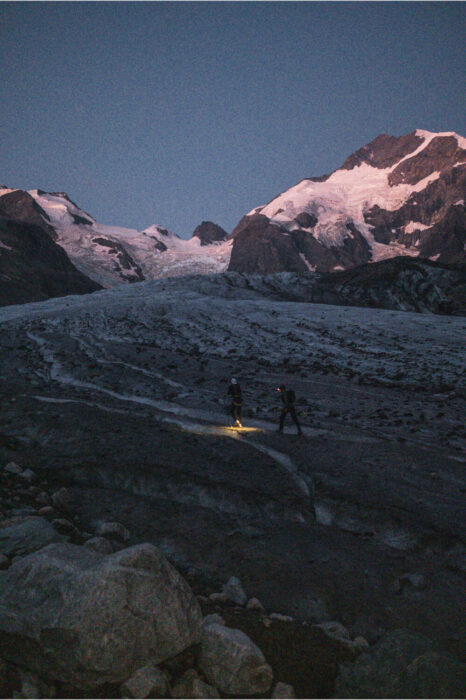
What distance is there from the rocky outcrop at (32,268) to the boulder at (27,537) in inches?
4129

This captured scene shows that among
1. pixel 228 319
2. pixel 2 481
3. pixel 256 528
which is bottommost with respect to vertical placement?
pixel 256 528

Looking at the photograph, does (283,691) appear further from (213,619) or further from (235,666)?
(213,619)

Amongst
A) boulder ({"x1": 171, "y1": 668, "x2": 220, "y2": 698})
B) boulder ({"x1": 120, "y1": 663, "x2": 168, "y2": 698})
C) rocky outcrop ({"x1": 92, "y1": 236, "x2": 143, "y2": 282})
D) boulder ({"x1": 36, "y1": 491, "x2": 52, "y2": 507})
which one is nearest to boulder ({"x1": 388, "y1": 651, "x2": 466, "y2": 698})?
boulder ({"x1": 171, "y1": 668, "x2": 220, "y2": 698})

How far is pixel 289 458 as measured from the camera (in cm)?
1205

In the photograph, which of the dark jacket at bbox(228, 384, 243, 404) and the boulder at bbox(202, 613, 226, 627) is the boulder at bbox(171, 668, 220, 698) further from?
the dark jacket at bbox(228, 384, 243, 404)

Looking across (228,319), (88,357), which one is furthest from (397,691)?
(228,319)

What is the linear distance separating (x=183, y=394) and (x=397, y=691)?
1534 cm

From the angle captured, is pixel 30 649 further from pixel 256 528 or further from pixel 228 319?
pixel 228 319

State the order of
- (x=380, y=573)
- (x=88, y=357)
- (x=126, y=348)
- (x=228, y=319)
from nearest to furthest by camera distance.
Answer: (x=380, y=573)
(x=88, y=357)
(x=126, y=348)
(x=228, y=319)

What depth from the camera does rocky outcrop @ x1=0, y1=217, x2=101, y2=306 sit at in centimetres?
10731

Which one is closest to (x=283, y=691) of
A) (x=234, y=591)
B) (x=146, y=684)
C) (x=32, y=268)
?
(x=146, y=684)

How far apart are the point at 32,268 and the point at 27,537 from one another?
134 meters

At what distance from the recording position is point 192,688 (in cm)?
414

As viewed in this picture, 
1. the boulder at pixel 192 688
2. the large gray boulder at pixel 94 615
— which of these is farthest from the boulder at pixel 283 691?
the large gray boulder at pixel 94 615
